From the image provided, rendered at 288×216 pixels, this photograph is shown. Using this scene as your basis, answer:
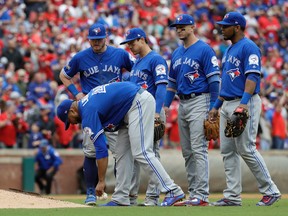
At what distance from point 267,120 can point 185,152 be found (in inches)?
406

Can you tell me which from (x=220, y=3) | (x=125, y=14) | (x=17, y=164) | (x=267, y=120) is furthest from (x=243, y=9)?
(x=17, y=164)

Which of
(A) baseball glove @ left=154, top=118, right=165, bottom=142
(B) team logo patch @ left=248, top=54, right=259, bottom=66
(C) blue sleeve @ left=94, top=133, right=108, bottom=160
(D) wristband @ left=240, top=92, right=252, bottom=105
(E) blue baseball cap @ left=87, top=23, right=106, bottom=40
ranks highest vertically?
(E) blue baseball cap @ left=87, top=23, right=106, bottom=40

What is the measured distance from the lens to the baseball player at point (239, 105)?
10875mm

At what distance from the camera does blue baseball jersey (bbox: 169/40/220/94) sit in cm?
1141

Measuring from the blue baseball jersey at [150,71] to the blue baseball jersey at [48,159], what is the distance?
6.99m

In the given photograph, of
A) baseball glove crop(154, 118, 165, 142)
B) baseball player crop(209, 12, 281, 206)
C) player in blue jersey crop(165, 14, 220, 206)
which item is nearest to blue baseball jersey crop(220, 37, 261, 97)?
baseball player crop(209, 12, 281, 206)

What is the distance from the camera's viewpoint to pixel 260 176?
1096 cm

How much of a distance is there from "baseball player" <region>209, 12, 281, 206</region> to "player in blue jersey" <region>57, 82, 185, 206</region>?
0.87 meters

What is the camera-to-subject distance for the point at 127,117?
10.6 m

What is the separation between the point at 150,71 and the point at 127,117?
0.97 m

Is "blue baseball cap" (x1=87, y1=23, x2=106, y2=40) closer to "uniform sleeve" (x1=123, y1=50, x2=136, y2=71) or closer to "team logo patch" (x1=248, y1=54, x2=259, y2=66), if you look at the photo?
"uniform sleeve" (x1=123, y1=50, x2=136, y2=71)

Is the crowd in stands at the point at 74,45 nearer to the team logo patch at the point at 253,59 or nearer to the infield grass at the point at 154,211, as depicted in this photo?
the team logo patch at the point at 253,59

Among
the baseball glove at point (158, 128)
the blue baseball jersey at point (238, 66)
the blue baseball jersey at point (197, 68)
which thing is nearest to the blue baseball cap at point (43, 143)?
the blue baseball jersey at point (197, 68)

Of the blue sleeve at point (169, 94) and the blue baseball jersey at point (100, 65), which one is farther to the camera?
the blue baseball jersey at point (100, 65)
